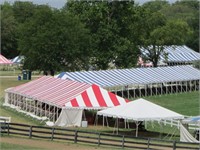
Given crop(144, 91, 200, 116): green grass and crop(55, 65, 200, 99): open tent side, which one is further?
crop(55, 65, 200, 99): open tent side

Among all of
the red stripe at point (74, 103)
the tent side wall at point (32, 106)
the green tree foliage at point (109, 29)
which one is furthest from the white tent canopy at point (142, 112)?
the green tree foliage at point (109, 29)

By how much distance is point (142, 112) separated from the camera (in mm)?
27969

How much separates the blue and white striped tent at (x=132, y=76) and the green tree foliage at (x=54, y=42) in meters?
11.6

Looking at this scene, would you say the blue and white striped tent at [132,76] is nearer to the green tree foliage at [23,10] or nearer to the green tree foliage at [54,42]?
the green tree foliage at [54,42]

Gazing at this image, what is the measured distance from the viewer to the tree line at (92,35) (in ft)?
197

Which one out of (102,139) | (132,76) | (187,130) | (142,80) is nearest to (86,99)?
(187,130)

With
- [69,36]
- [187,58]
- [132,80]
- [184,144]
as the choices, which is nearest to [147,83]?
[132,80]

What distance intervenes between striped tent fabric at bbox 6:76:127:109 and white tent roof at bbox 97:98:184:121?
3.18 m

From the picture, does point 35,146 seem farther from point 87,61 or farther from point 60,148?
point 87,61

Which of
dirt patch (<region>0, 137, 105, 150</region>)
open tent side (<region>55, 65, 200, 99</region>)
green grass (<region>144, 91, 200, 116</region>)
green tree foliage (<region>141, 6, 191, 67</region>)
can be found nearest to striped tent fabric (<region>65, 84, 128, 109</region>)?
dirt patch (<region>0, 137, 105, 150</region>)

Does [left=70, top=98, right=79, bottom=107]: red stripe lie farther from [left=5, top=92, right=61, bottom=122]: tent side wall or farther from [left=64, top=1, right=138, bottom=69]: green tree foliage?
[left=64, top=1, right=138, bottom=69]: green tree foliage

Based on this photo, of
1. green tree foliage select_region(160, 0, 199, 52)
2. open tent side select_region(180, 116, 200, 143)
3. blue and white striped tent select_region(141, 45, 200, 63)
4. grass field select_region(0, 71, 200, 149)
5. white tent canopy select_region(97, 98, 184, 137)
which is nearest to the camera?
open tent side select_region(180, 116, 200, 143)

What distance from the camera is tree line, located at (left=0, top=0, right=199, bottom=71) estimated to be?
5994 centimetres

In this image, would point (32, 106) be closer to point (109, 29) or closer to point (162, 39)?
point (109, 29)
